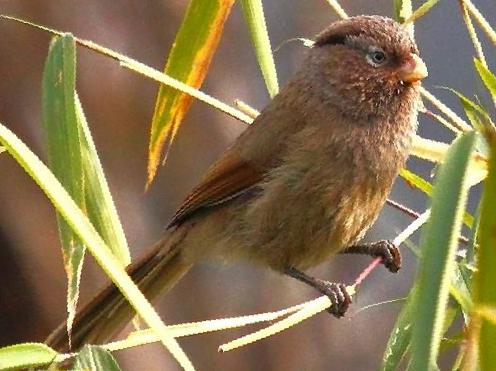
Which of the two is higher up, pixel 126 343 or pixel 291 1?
pixel 291 1

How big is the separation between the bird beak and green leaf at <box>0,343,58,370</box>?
1.20 m

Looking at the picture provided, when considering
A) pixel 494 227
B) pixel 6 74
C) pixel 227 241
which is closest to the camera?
pixel 494 227

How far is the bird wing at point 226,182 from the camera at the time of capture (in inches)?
113

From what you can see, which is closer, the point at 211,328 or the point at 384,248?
the point at 211,328

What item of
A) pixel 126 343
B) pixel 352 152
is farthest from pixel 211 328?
pixel 352 152

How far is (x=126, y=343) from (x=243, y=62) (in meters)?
2.92

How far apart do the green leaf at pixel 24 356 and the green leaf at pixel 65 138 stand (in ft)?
0.32

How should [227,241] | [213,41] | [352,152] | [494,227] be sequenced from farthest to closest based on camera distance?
[227,241]
[352,152]
[213,41]
[494,227]

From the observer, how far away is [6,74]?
4.44 metres

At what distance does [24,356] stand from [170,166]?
9.21ft

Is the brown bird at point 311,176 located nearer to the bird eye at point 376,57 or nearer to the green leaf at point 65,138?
the bird eye at point 376,57

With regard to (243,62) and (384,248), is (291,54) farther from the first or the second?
(384,248)

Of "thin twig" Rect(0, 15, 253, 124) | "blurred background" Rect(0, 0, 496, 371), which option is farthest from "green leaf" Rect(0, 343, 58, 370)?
"blurred background" Rect(0, 0, 496, 371)

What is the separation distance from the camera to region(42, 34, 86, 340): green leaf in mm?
2068
